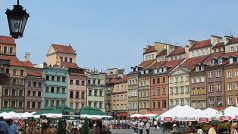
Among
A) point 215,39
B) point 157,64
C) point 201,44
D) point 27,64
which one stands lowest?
point 27,64

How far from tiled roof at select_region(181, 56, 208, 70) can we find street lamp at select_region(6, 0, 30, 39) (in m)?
60.3

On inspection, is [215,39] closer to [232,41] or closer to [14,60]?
[232,41]

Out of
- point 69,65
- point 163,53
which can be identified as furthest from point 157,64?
point 69,65

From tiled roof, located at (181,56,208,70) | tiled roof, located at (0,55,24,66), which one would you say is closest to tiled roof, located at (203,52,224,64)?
tiled roof, located at (181,56,208,70)

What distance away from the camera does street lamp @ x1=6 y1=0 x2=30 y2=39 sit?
773cm

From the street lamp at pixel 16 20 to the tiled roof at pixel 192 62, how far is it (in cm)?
6031

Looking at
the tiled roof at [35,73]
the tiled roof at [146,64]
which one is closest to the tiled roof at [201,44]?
the tiled roof at [146,64]

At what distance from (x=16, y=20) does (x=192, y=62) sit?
62.7 m

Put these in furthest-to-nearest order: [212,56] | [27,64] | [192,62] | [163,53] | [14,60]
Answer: [163,53], [27,64], [192,62], [14,60], [212,56]

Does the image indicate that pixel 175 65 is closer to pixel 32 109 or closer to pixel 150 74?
pixel 150 74

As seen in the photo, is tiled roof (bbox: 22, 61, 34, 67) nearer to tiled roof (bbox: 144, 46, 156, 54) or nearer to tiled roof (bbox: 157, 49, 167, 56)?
tiled roof (bbox: 144, 46, 156, 54)

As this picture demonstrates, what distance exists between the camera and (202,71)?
64.1m

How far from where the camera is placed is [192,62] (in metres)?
68.9

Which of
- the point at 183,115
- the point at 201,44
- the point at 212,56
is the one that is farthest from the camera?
the point at 201,44
